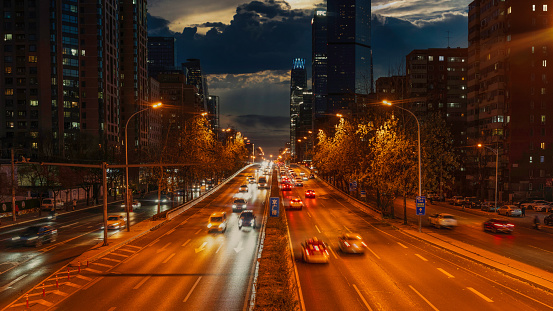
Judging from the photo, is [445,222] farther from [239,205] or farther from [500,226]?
[239,205]

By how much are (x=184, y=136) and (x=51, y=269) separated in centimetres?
4281

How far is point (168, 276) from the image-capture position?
2359 centimetres

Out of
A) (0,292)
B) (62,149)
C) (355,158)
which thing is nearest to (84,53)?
(62,149)

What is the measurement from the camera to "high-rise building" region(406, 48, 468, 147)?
122562 mm

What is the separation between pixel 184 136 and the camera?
67875mm

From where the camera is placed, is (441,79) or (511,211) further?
(441,79)

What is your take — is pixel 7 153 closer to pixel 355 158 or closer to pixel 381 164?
pixel 355 158

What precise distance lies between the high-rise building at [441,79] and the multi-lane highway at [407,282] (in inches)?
3723

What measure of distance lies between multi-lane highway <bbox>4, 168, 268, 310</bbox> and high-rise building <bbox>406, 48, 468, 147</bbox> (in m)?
98.5

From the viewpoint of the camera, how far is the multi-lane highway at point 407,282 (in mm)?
17938

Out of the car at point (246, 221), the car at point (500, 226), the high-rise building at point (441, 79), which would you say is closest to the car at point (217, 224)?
the car at point (246, 221)

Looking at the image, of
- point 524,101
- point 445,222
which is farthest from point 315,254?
point 524,101

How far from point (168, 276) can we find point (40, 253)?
14997 mm

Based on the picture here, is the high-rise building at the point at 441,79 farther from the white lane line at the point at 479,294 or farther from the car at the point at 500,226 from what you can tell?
A: the white lane line at the point at 479,294
